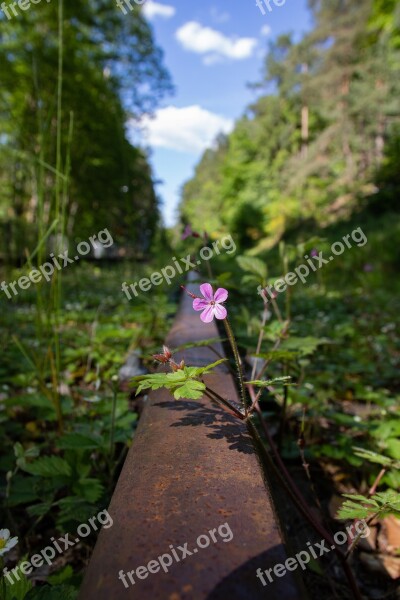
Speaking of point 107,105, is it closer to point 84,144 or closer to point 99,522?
point 84,144

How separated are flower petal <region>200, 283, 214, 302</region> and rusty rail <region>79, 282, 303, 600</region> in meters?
0.33

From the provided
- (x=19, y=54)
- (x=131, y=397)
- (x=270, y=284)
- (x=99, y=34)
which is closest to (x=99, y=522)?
(x=131, y=397)

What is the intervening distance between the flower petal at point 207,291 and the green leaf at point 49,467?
0.72 m

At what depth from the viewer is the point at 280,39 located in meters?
28.8

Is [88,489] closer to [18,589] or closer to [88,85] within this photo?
[18,589]

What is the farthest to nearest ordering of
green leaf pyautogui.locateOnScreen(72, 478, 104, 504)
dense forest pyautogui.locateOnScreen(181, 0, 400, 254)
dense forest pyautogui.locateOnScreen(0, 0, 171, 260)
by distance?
dense forest pyautogui.locateOnScreen(181, 0, 400, 254) < dense forest pyautogui.locateOnScreen(0, 0, 171, 260) < green leaf pyautogui.locateOnScreen(72, 478, 104, 504)

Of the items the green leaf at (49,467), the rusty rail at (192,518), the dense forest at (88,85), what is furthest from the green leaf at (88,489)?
the dense forest at (88,85)

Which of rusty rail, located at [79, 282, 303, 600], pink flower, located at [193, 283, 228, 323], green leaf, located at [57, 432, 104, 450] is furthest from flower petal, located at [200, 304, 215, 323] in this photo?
green leaf, located at [57, 432, 104, 450]

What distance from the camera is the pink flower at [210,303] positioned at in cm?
86

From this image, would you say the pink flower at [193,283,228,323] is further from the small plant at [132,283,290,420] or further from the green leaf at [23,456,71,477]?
the green leaf at [23,456,71,477]

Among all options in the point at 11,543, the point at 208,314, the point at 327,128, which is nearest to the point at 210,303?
the point at 208,314

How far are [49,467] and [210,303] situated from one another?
746 millimetres

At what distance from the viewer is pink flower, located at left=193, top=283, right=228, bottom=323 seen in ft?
2.83

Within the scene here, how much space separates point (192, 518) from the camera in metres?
0.62
